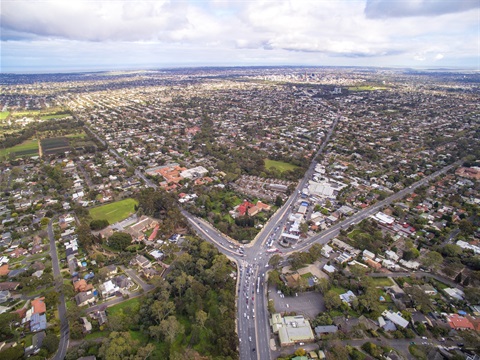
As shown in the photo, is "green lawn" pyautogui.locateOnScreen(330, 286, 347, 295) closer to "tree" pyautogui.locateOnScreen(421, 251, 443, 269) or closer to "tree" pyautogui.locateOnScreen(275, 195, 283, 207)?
"tree" pyautogui.locateOnScreen(421, 251, 443, 269)

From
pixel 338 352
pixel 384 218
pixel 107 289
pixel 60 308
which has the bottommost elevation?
pixel 60 308

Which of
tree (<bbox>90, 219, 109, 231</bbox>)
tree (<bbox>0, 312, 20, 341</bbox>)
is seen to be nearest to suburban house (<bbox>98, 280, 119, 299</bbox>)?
tree (<bbox>0, 312, 20, 341</bbox>)

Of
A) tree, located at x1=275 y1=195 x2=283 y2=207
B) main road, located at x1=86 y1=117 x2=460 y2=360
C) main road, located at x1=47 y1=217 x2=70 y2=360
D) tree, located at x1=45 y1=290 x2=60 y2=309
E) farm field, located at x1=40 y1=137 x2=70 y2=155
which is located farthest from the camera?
farm field, located at x1=40 y1=137 x2=70 y2=155

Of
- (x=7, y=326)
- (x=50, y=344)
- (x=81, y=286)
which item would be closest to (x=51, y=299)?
(x=81, y=286)

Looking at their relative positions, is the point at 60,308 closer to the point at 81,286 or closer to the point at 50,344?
the point at 81,286

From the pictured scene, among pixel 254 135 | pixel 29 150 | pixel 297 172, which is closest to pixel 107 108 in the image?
pixel 29 150

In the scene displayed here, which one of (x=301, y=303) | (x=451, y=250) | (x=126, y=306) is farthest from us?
(x=451, y=250)
